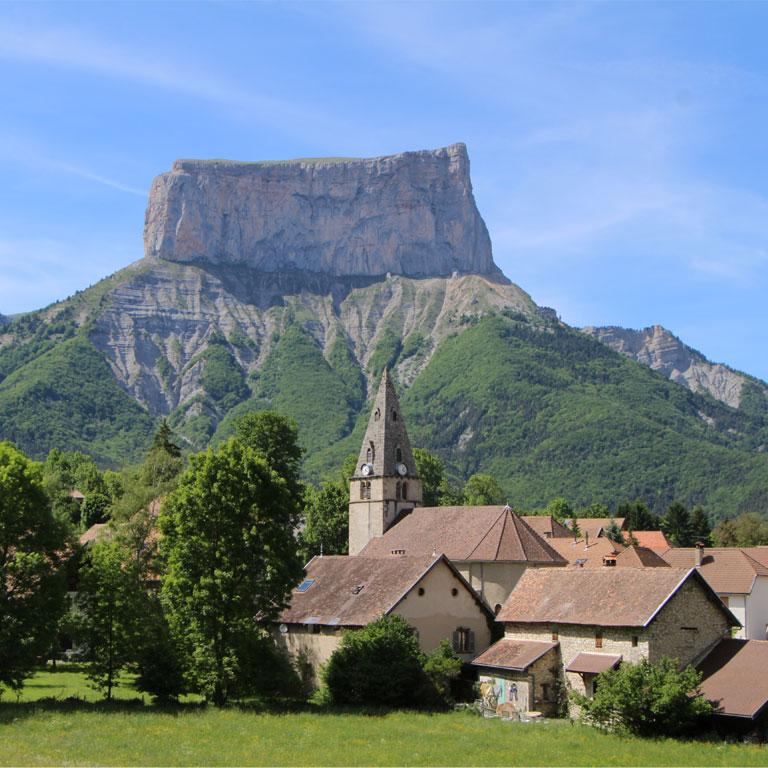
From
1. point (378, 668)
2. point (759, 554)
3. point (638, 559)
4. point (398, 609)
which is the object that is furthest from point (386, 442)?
point (759, 554)

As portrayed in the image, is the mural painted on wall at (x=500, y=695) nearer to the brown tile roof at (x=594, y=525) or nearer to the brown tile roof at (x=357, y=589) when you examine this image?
the brown tile roof at (x=357, y=589)

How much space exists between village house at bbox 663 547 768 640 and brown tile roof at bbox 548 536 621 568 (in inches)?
286

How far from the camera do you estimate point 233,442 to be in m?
50.1

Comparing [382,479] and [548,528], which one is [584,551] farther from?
[382,479]

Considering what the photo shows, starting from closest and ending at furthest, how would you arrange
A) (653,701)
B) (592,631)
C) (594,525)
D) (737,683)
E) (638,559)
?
(653,701) → (737,683) → (592,631) → (638,559) → (594,525)

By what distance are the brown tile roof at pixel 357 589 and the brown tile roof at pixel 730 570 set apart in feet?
86.3

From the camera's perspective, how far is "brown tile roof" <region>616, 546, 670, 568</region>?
7894 cm

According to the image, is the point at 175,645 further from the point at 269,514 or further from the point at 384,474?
the point at 384,474

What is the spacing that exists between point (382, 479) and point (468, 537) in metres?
12.4

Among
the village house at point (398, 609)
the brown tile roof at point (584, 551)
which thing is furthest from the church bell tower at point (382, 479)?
the village house at point (398, 609)

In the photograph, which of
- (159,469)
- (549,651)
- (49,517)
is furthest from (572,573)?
(159,469)

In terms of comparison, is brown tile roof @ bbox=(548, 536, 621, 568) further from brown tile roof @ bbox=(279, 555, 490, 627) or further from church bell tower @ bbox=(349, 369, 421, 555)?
brown tile roof @ bbox=(279, 555, 490, 627)

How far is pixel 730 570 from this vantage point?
76375 mm

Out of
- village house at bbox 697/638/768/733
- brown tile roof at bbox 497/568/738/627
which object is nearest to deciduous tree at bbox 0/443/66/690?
brown tile roof at bbox 497/568/738/627
